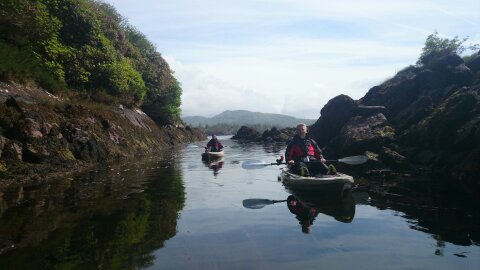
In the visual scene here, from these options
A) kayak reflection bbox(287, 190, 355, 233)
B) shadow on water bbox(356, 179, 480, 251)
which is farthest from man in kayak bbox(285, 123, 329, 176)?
shadow on water bbox(356, 179, 480, 251)

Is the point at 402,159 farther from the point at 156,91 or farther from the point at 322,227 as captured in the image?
the point at 156,91

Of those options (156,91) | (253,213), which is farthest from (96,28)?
(253,213)

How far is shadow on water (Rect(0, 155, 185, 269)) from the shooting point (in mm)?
6570

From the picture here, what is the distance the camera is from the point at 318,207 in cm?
1088

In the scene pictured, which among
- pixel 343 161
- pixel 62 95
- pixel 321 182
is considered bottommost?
pixel 321 182

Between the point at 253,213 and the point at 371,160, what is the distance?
515 inches

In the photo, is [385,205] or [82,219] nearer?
[82,219]

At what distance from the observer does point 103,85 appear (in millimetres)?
33312

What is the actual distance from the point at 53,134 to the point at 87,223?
36.9 feet

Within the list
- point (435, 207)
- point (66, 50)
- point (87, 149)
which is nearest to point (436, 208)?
point (435, 207)

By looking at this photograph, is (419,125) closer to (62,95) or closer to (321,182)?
(321,182)

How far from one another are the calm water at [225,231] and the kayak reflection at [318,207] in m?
0.03

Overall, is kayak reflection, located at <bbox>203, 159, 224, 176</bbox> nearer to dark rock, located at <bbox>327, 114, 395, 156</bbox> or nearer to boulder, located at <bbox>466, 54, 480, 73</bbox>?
dark rock, located at <bbox>327, 114, 395, 156</bbox>

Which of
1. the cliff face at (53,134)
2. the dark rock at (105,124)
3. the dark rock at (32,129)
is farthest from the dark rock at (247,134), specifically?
the dark rock at (32,129)
